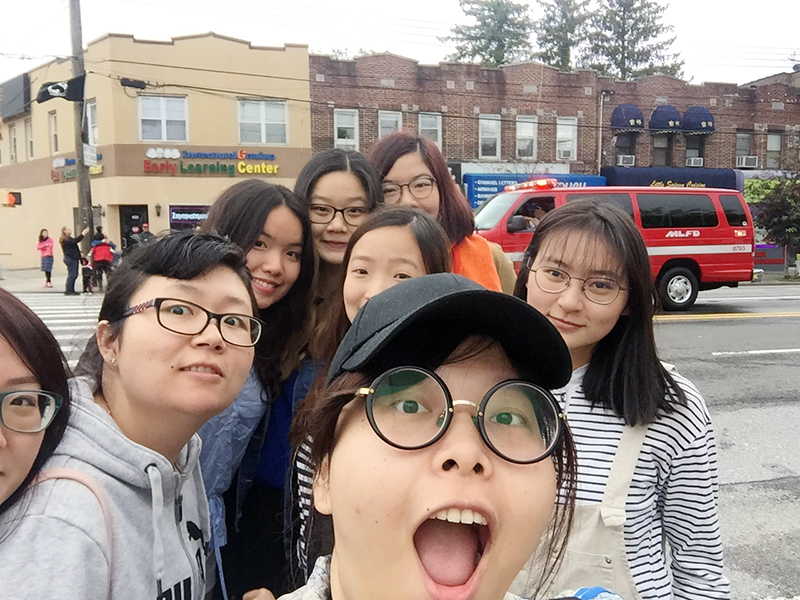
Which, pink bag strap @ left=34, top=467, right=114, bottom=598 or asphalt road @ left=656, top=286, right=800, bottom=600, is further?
asphalt road @ left=656, top=286, right=800, bottom=600

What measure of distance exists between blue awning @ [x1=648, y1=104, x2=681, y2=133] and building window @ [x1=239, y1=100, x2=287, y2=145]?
14.5 metres

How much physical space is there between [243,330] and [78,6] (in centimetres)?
1721

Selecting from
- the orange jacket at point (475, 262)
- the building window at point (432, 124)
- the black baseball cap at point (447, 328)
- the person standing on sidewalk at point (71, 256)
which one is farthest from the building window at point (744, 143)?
the black baseball cap at point (447, 328)

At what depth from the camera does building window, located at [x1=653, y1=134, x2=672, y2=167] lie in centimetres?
2442

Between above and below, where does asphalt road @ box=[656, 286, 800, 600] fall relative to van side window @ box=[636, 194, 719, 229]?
below

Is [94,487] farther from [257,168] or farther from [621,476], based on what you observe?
[257,168]

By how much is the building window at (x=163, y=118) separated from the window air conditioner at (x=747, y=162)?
861 inches

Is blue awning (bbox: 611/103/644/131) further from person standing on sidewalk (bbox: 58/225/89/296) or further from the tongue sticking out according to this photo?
the tongue sticking out

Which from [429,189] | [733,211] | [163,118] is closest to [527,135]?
[733,211]

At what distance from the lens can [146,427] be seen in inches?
59.8

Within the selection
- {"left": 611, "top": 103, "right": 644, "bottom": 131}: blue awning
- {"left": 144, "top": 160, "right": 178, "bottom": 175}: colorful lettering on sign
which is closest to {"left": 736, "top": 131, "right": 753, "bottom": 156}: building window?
{"left": 611, "top": 103, "right": 644, "bottom": 131}: blue awning

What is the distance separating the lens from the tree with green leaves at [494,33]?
38750mm

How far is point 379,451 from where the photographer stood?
3.03ft

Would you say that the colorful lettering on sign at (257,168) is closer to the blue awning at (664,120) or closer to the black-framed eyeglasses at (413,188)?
the blue awning at (664,120)
